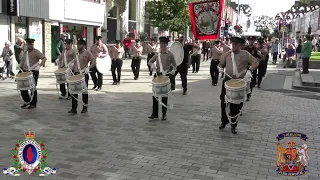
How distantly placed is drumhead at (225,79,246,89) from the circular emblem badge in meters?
A: 3.89

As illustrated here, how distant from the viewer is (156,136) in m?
7.34

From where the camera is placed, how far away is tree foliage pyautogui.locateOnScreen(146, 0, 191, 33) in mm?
30328

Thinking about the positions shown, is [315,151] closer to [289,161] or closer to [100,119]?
[289,161]

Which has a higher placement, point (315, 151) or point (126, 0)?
point (126, 0)

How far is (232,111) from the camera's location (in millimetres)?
7699

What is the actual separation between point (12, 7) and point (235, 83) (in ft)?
46.0

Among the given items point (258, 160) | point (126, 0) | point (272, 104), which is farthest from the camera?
point (126, 0)

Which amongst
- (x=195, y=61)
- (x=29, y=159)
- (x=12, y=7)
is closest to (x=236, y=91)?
(x=29, y=159)

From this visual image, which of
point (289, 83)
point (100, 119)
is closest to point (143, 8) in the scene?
point (289, 83)

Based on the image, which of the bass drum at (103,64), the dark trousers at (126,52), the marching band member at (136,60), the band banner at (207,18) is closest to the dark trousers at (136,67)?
the marching band member at (136,60)

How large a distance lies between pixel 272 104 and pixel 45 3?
47.1 feet

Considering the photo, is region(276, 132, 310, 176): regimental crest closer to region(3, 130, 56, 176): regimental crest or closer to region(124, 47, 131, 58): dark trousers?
region(3, 130, 56, 176): regimental crest

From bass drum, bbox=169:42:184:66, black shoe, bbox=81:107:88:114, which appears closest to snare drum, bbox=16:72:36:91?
black shoe, bbox=81:107:88:114

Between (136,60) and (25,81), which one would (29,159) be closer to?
(25,81)
